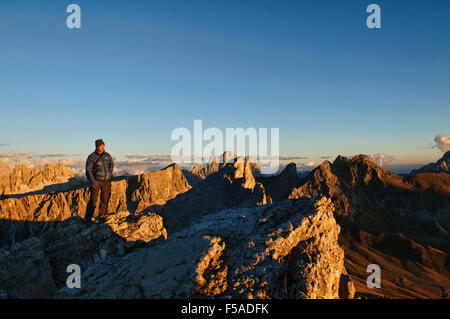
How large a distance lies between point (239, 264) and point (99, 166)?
9839mm

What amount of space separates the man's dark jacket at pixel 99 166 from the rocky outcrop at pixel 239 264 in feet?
16.4

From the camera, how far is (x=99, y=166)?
14578mm

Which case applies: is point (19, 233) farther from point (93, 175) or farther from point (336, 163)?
point (336, 163)

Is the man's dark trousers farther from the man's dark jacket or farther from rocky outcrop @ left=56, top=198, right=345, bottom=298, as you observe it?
rocky outcrop @ left=56, top=198, right=345, bottom=298

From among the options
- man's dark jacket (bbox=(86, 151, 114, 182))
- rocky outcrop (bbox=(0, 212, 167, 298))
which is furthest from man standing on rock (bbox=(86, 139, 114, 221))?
rocky outcrop (bbox=(0, 212, 167, 298))

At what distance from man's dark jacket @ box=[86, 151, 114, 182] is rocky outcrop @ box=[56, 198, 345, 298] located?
16.4 ft

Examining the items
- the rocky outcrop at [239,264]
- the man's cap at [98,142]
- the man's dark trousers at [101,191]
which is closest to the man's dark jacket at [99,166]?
the man's dark trousers at [101,191]

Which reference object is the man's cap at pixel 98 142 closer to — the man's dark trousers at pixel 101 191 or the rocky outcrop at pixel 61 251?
the man's dark trousers at pixel 101 191

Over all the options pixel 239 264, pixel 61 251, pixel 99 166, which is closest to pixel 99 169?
pixel 99 166

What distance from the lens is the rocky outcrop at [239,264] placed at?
8.65m

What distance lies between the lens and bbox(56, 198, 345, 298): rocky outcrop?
340 inches

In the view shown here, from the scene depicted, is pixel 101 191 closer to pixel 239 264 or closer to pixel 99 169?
pixel 99 169

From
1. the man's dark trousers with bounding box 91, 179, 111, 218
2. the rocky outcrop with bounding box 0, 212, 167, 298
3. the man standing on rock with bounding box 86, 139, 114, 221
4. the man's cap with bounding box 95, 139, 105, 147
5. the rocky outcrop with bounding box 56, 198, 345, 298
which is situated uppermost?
the man's cap with bounding box 95, 139, 105, 147
